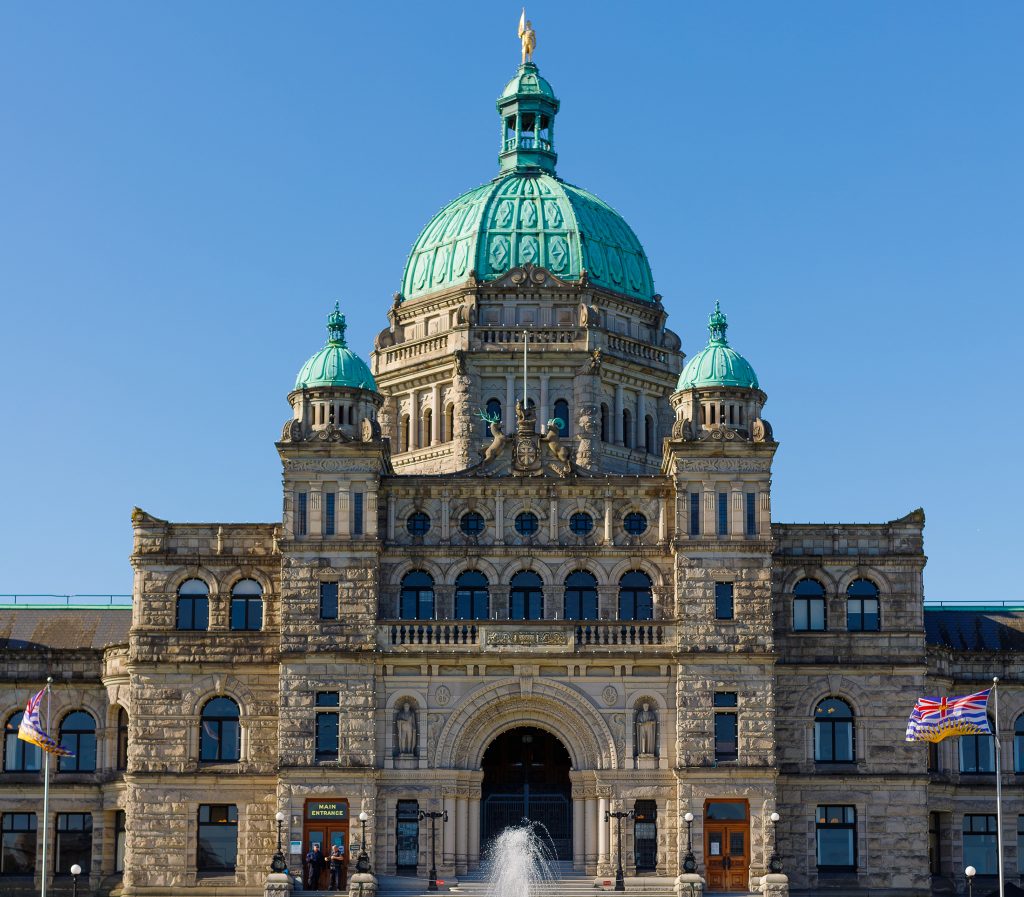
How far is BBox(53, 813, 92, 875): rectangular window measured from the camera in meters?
86.4

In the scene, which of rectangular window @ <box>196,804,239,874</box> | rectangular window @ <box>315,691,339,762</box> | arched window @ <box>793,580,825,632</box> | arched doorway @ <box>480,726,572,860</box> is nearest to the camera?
rectangular window @ <box>315,691,339,762</box>

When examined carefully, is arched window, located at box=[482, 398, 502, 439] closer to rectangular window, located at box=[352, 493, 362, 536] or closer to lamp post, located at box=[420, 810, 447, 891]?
rectangular window, located at box=[352, 493, 362, 536]

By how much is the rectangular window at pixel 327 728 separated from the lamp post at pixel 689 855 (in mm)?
12658

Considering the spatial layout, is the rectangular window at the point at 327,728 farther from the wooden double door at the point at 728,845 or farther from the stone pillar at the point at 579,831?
the wooden double door at the point at 728,845

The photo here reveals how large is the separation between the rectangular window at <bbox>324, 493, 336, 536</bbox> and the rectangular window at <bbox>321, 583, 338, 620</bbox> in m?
1.94

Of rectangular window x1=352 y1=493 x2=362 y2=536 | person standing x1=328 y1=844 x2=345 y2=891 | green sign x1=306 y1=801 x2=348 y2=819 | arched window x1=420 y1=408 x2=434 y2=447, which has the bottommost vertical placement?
person standing x1=328 y1=844 x2=345 y2=891

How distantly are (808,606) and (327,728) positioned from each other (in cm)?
1843

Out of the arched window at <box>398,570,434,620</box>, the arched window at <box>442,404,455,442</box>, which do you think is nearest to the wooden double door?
the arched window at <box>398,570,434,620</box>

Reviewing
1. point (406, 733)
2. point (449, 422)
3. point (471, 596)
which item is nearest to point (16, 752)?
point (406, 733)

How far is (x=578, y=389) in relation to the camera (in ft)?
303

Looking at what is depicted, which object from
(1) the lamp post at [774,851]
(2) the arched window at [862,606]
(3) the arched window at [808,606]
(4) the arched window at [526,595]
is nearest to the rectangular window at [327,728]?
(4) the arched window at [526,595]

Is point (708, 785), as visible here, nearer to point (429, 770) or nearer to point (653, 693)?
point (653, 693)

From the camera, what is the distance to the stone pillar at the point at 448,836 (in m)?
80.4

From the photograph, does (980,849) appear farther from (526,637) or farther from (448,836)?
(448,836)
